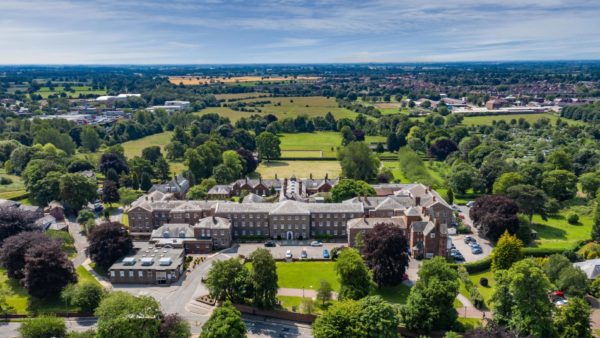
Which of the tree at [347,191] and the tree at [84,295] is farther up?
the tree at [347,191]

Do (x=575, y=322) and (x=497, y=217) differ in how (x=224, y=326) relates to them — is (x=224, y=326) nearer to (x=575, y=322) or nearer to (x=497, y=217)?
(x=575, y=322)

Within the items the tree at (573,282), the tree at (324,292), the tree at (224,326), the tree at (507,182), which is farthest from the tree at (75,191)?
the tree at (507,182)

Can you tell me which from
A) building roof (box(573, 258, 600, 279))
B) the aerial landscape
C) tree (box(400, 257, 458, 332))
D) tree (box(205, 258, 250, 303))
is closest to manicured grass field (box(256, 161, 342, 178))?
the aerial landscape

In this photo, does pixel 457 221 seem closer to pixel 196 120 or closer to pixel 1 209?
pixel 1 209

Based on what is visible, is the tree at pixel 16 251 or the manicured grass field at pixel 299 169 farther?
the manicured grass field at pixel 299 169

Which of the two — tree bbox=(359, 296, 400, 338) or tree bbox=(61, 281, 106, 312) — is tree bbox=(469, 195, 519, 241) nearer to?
tree bbox=(359, 296, 400, 338)

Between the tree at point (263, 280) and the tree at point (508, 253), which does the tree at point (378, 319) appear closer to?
the tree at point (263, 280)

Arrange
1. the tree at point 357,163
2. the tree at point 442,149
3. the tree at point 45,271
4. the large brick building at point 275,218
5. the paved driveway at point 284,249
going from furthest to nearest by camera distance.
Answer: the tree at point 442,149
the tree at point 357,163
the large brick building at point 275,218
the paved driveway at point 284,249
the tree at point 45,271

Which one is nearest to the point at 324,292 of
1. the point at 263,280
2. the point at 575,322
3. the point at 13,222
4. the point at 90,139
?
the point at 263,280
